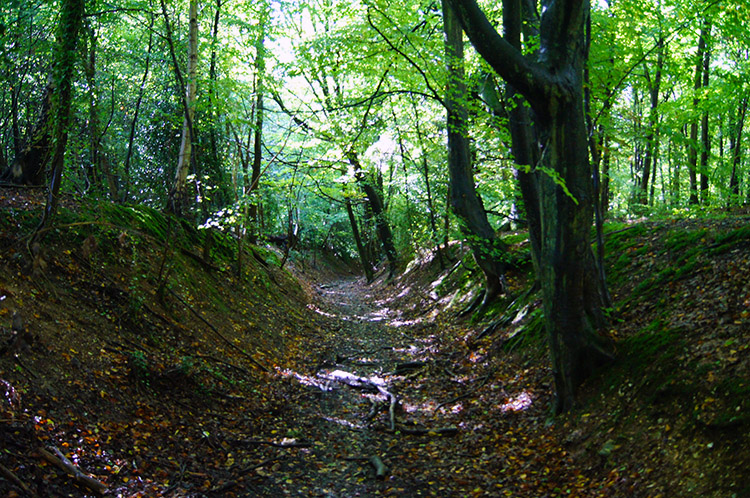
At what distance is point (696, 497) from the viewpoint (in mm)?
3328

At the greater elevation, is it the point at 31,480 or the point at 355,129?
the point at 355,129

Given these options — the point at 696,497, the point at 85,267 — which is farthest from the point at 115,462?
the point at 696,497

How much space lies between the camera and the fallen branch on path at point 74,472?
3484 millimetres

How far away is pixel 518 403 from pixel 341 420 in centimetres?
235

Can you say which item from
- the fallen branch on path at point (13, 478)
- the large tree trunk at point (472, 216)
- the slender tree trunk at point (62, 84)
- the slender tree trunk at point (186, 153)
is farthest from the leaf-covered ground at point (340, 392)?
the large tree trunk at point (472, 216)

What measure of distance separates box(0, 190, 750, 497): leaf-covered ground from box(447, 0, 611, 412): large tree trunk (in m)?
0.42

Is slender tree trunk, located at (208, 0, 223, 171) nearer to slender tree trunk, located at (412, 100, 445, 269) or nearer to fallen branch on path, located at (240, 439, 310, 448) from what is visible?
slender tree trunk, located at (412, 100, 445, 269)

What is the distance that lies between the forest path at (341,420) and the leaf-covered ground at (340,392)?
0.03m

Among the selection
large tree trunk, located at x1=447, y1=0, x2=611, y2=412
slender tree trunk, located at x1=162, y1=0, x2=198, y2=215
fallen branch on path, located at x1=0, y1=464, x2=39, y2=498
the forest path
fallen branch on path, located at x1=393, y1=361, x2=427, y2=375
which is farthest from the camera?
slender tree trunk, located at x1=162, y1=0, x2=198, y2=215

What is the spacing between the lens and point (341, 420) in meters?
6.25

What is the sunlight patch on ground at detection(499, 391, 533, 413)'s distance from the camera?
19.9 ft

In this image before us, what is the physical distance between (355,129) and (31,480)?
10.0 meters

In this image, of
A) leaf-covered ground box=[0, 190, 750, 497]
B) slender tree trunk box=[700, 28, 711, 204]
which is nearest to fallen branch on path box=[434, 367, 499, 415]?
leaf-covered ground box=[0, 190, 750, 497]

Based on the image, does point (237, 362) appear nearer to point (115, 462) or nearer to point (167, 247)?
point (167, 247)
